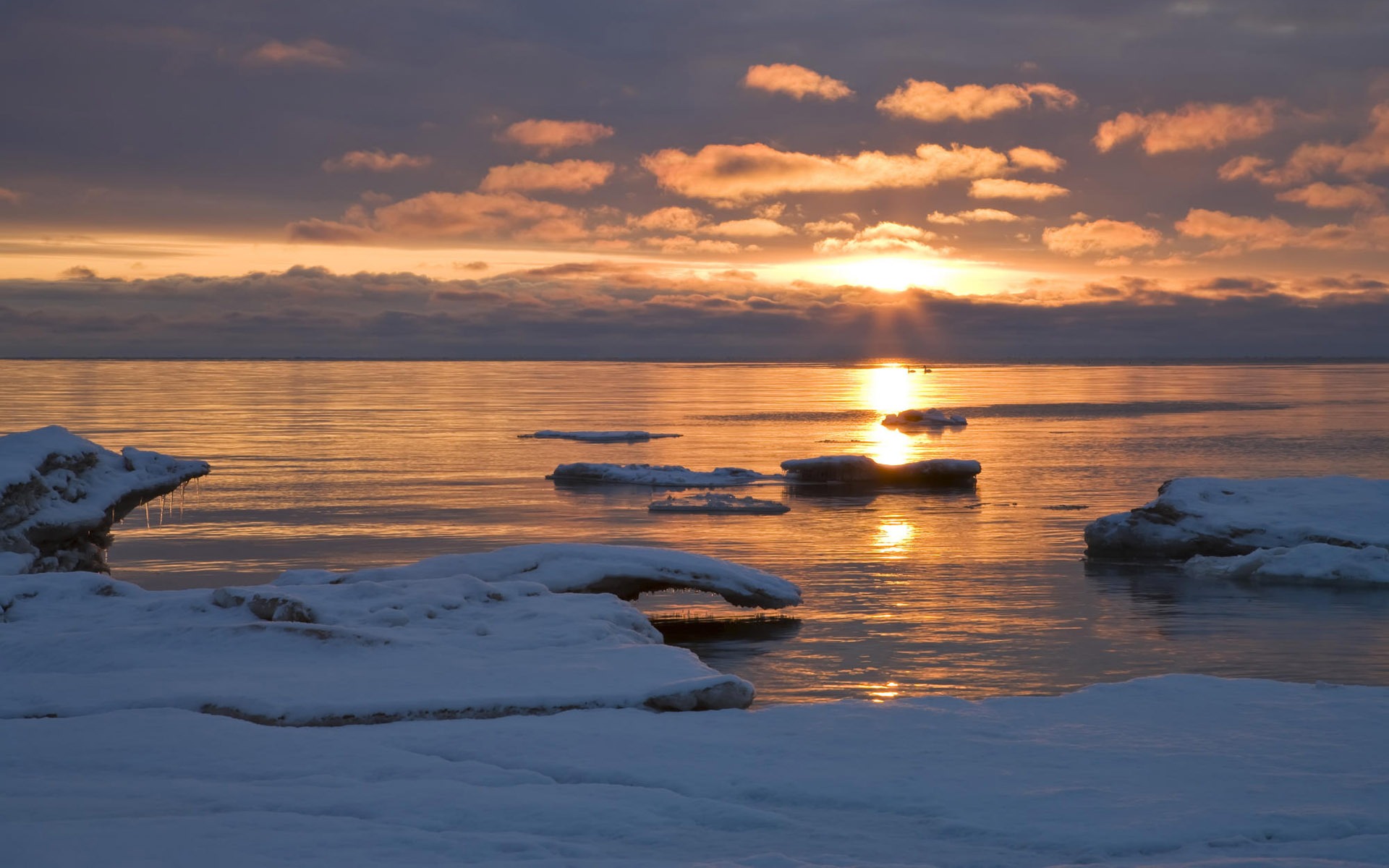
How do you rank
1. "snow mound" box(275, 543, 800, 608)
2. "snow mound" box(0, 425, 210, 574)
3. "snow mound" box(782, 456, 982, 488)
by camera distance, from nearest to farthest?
"snow mound" box(275, 543, 800, 608)
"snow mound" box(0, 425, 210, 574)
"snow mound" box(782, 456, 982, 488)

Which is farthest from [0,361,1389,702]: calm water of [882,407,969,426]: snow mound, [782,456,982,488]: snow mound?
[782,456,982,488]: snow mound

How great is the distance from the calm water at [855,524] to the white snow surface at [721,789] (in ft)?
13.9

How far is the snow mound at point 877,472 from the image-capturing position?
41281 millimetres

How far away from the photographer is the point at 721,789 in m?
9.69

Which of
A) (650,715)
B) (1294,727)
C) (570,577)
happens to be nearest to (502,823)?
(650,715)

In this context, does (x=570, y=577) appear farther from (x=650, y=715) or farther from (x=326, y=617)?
(x=650, y=715)

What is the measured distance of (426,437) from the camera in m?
61.8

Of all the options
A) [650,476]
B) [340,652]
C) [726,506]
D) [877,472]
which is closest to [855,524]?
[726,506]

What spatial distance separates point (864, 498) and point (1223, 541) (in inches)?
570

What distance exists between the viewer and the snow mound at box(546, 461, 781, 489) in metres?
41.3

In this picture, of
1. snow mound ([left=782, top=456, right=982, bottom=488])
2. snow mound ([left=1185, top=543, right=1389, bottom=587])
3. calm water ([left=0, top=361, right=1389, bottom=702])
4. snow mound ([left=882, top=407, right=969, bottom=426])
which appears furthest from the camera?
snow mound ([left=882, top=407, right=969, bottom=426])

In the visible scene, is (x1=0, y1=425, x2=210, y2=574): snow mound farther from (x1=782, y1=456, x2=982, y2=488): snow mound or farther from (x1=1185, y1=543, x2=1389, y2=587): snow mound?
(x1=1185, y1=543, x2=1389, y2=587): snow mound

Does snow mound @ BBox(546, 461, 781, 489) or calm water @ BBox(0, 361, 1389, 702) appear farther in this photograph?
snow mound @ BBox(546, 461, 781, 489)

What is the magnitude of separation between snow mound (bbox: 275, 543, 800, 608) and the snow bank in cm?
1026
